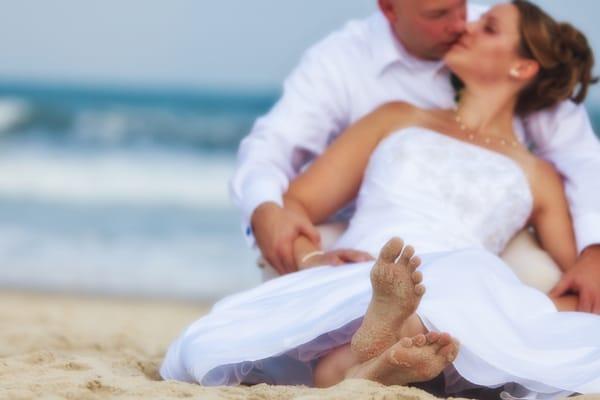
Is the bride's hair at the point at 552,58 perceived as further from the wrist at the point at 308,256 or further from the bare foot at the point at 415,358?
the bare foot at the point at 415,358

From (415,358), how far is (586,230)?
1280 millimetres

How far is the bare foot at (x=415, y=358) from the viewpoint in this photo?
2.84 m

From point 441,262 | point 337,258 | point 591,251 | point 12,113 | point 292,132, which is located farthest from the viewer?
point 12,113

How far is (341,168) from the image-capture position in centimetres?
408

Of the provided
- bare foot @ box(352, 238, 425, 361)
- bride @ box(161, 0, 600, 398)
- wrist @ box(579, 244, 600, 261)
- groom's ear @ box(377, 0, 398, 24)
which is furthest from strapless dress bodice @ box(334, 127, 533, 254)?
bare foot @ box(352, 238, 425, 361)

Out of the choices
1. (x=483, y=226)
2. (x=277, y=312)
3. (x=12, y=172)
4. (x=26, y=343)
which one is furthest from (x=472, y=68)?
(x=12, y=172)

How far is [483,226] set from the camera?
3.91 m

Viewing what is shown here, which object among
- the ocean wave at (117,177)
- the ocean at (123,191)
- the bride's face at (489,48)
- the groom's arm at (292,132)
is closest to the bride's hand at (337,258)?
the groom's arm at (292,132)

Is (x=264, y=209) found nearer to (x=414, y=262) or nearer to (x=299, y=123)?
(x=299, y=123)

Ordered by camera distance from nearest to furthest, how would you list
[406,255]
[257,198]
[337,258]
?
1. [406,255]
2. [337,258]
3. [257,198]

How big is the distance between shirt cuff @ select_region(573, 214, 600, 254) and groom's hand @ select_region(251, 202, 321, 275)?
84 cm

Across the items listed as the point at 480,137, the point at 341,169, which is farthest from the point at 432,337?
the point at 480,137

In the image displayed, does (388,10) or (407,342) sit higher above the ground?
(388,10)

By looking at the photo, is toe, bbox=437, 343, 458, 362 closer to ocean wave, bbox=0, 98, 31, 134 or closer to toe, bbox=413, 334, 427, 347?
toe, bbox=413, 334, 427, 347
